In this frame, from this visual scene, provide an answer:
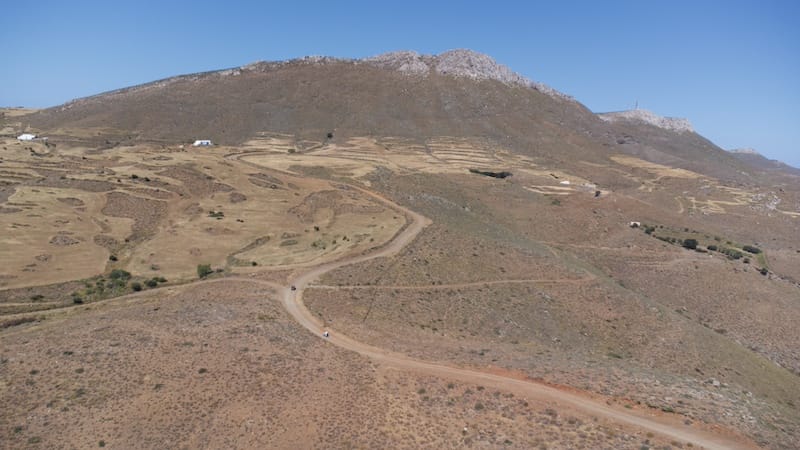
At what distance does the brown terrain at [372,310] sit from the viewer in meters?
24.7

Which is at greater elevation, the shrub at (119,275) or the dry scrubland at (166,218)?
the dry scrubland at (166,218)

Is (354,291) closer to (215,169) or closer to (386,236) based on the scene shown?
(386,236)

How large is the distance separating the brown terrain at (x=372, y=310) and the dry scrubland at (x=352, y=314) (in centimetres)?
21

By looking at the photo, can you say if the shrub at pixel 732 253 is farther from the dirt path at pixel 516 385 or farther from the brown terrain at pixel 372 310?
the dirt path at pixel 516 385

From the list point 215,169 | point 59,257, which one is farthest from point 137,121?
point 59,257

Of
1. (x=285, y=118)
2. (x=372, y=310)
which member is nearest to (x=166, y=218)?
(x=372, y=310)

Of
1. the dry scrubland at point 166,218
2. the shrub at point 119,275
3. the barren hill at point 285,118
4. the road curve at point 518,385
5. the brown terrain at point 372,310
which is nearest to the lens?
the road curve at point 518,385

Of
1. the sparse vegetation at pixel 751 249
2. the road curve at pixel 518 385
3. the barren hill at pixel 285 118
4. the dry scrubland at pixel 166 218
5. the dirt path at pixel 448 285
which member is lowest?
the sparse vegetation at pixel 751 249

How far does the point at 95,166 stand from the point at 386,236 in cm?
6941

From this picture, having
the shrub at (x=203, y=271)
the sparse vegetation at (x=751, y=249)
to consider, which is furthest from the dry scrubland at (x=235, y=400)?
the sparse vegetation at (x=751, y=249)

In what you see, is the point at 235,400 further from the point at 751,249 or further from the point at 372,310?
the point at 751,249

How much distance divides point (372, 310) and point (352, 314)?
205cm

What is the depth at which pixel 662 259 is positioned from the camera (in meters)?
74.8

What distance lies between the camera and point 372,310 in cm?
4159
